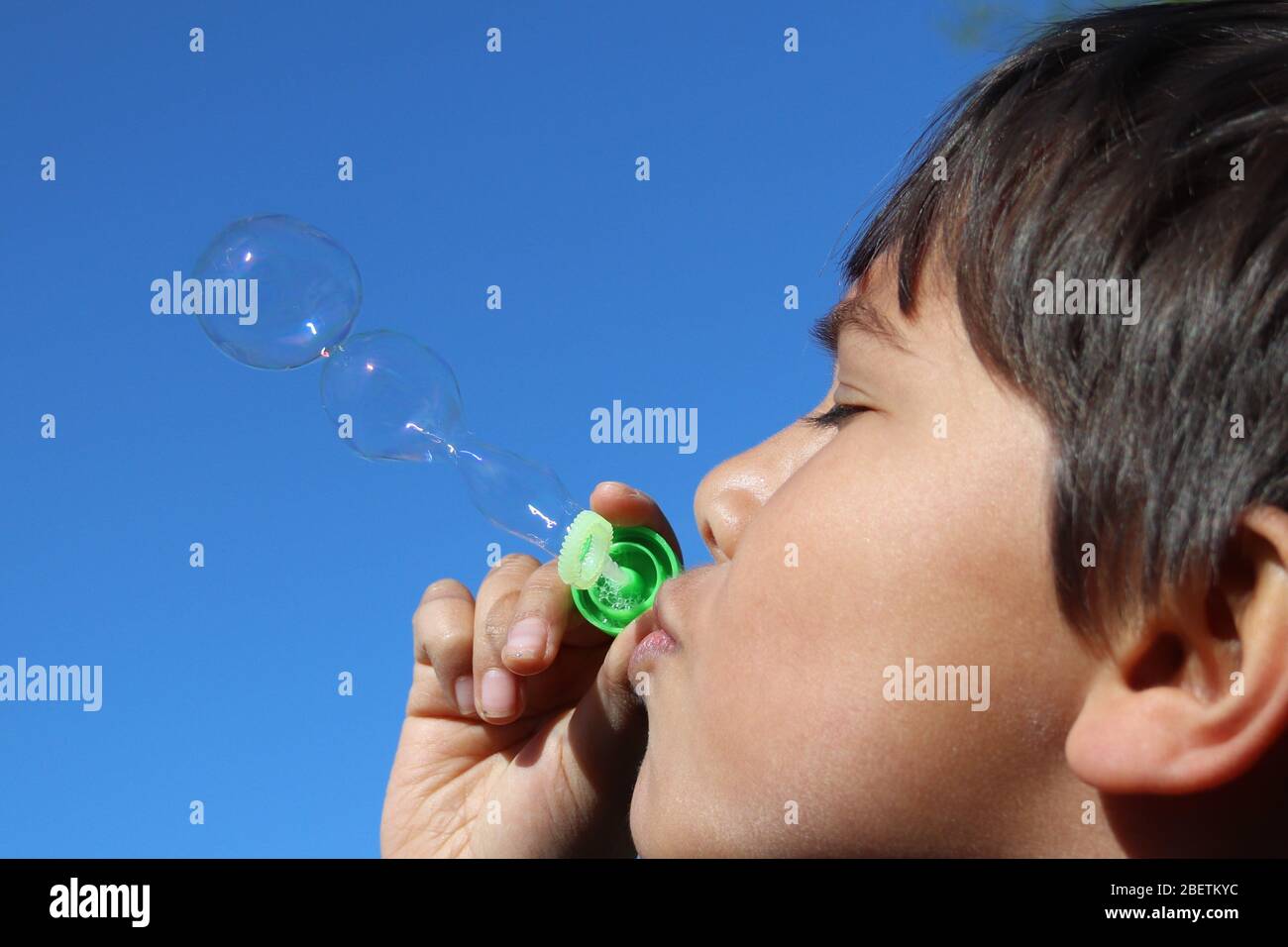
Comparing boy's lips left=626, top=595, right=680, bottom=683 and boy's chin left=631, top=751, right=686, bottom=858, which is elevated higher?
boy's lips left=626, top=595, right=680, bottom=683

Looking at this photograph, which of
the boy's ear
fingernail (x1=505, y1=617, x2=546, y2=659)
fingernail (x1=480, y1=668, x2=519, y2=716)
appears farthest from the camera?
fingernail (x1=480, y1=668, x2=519, y2=716)

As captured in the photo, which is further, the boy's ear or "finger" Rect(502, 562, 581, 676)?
"finger" Rect(502, 562, 581, 676)

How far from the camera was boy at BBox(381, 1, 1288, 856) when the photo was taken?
52.4 inches

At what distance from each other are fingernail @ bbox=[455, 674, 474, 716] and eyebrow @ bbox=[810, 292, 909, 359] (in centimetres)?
117

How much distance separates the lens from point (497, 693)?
7.93 feet

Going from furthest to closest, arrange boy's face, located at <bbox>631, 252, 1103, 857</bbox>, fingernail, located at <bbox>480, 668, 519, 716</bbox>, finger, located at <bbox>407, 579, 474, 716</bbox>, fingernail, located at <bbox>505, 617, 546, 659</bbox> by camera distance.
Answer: finger, located at <bbox>407, 579, 474, 716</bbox>
fingernail, located at <bbox>480, 668, 519, 716</bbox>
fingernail, located at <bbox>505, 617, 546, 659</bbox>
boy's face, located at <bbox>631, 252, 1103, 857</bbox>

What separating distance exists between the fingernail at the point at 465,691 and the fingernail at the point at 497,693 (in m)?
0.16

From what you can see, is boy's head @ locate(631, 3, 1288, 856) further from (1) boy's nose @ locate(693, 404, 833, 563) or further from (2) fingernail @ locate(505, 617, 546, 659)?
(2) fingernail @ locate(505, 617, 546, 659)

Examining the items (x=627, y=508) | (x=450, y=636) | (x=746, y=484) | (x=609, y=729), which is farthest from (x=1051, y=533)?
(x=450, y=636)

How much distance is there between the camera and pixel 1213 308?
4.53 feet

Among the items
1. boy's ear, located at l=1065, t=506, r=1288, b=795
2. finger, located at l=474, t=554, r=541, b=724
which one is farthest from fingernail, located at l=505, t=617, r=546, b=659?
boy's ear, located at l=1065, t=506, r=1288, b=795

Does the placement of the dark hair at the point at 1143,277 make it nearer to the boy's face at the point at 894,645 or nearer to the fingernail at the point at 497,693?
the boy's face at the point at 894,645
